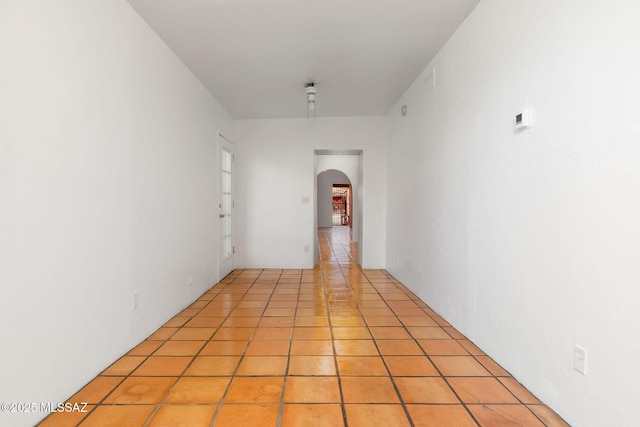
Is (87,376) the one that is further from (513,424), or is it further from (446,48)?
(446,48)

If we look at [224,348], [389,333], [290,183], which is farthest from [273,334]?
[290,183]

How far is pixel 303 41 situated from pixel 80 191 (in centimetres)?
206

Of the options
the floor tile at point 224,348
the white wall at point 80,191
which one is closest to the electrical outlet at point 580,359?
the floor tile at point 224,348

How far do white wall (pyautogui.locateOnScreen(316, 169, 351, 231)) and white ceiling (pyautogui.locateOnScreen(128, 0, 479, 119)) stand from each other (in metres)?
10.1

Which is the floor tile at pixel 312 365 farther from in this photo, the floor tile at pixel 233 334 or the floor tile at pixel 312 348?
the floor tile at pixel 233 334

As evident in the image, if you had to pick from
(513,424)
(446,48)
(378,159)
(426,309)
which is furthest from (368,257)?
(513,424)

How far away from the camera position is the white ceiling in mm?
2400

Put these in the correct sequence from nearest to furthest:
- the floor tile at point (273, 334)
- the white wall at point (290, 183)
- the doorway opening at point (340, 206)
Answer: the floor tile at point (273, 334)
the white wall at point (290, 183)
the doorway opening at point (340, 206)

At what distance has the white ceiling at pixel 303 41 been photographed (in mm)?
2400

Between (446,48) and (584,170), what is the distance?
1.93 metres

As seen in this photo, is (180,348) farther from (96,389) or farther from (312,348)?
(312,348)

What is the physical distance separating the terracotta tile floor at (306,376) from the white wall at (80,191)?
26 centimetres

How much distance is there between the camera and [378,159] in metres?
5.38

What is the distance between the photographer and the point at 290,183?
215 inches
